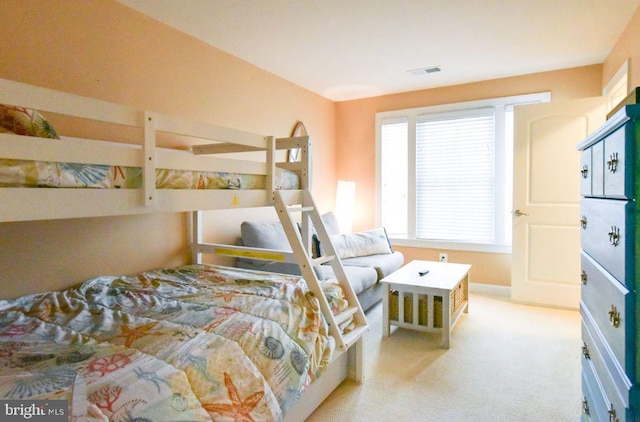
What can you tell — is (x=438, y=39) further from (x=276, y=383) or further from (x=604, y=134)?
(x=276, y=383)

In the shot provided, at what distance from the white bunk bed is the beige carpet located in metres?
0.21

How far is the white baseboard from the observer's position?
12.9 ft

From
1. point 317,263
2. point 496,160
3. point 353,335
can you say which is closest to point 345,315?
point 353,335

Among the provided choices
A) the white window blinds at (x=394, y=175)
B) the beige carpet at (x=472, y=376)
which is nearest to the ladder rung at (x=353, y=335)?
the beige carpet at (x=472, y=376)

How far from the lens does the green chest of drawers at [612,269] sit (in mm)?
978

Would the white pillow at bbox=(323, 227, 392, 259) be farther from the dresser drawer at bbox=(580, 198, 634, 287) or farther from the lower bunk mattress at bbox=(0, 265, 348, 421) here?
the dresser drawer at bbox=(580, 198, 634, 287)

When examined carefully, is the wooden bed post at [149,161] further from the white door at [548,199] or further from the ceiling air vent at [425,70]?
the white door at [548,199]

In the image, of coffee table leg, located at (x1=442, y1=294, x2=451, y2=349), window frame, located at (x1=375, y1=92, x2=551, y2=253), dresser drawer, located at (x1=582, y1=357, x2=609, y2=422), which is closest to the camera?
dresser drawer, located at (x1=582, y1=357, x2=609, y2=422)

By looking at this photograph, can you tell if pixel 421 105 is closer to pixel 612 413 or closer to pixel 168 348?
pixel 612 413

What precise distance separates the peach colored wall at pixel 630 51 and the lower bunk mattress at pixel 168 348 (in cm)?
259

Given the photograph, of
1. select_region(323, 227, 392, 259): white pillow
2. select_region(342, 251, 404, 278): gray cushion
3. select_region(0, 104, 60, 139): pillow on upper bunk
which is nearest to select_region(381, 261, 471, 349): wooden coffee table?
select_region(342, 251, 404, 278): gray cushion

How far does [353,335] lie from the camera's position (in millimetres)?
2029

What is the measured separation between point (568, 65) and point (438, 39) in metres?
1.63

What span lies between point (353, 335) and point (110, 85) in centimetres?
221
